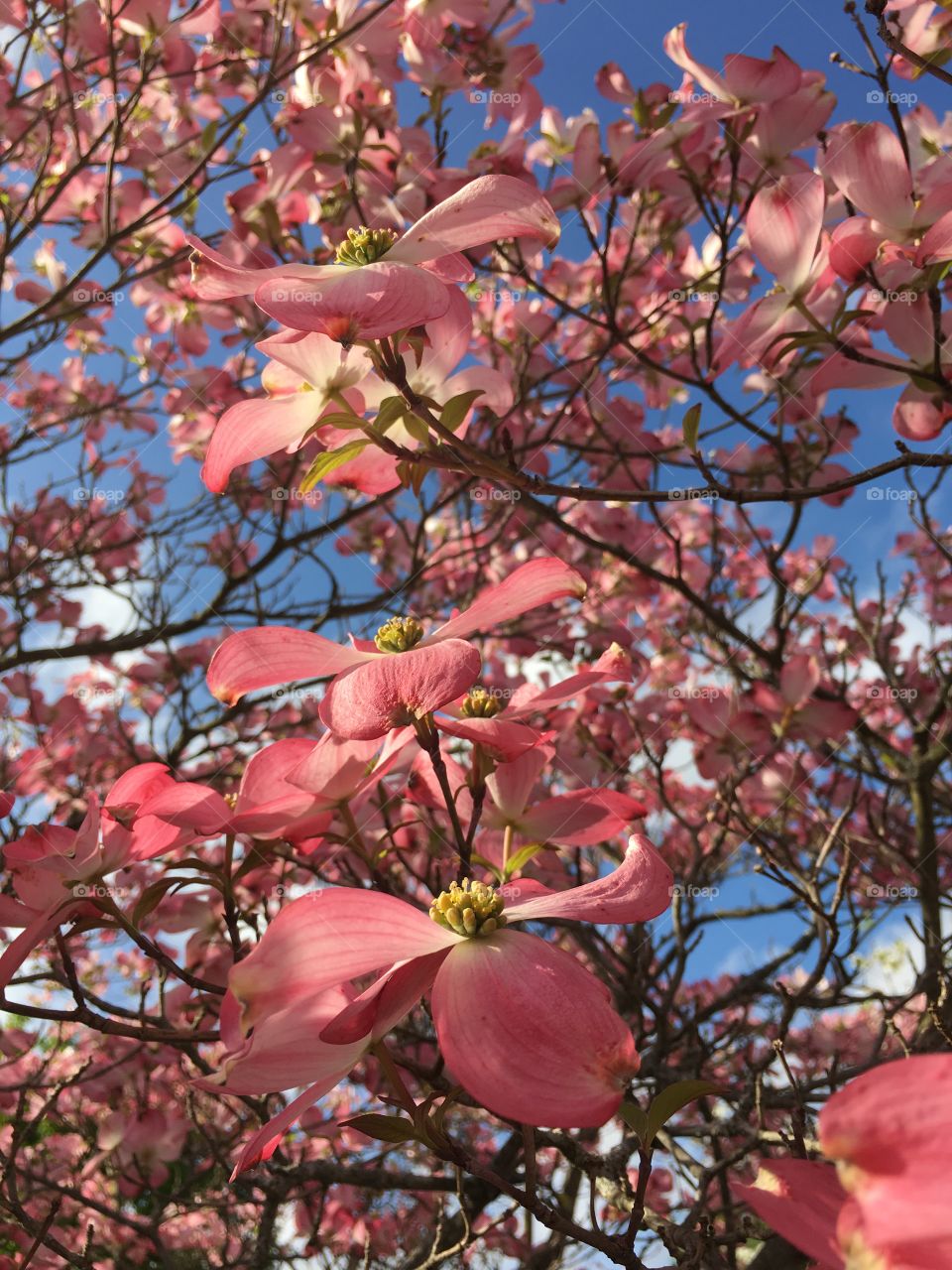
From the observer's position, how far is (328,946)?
1.86 ft

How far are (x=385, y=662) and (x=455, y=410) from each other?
0.30 metres

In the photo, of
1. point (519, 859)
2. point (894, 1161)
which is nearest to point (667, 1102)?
point (894, 1161)

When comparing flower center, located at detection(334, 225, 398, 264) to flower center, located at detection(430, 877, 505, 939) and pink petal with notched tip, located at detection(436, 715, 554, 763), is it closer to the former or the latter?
pink petal with notched tip, located at detection(436, 715, 554, 763)

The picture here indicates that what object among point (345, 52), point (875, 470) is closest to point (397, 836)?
point (875, 470)

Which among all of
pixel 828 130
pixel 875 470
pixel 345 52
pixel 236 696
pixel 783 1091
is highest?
pixel 345 52

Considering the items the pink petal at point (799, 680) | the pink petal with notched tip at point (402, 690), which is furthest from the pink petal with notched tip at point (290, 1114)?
the pink petal at point (799, 680)

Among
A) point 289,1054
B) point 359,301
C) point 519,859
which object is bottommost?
point 289,1054

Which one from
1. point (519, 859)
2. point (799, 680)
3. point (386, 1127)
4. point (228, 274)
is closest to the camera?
point (386, 1127)

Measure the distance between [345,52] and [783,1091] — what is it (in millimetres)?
2268

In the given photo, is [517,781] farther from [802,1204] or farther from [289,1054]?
[802,1204]

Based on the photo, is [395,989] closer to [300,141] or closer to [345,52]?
[300,141]

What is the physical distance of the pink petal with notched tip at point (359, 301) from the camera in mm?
690

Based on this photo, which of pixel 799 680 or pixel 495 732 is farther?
pixel 799 680

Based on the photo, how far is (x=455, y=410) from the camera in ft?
2.87
